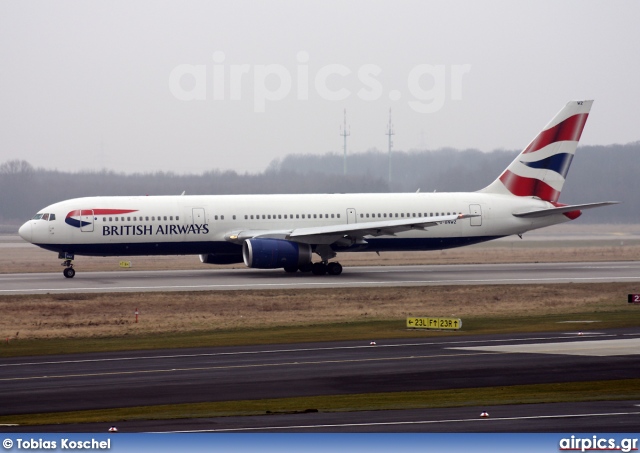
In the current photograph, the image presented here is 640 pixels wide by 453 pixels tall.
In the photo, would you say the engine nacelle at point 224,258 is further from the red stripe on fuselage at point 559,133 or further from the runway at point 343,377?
the runway at point 343,377

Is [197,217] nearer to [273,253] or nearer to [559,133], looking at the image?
[273,253]

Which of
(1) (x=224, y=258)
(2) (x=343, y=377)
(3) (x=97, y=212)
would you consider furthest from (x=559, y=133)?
(2) (x=343, y=377)

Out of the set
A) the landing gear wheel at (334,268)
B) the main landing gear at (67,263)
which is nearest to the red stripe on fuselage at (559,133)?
the landing gear wheel at (334,268)

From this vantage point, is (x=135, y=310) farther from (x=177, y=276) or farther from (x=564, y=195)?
(x=564, y=195)

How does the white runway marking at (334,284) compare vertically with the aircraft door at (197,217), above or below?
below

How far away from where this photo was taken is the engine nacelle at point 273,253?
143ft

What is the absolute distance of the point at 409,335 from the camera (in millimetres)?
27797

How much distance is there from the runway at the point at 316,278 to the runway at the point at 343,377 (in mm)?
16215

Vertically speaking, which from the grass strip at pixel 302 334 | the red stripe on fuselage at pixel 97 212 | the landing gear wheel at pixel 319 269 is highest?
the red stripe on fuselage at pixel 97 212

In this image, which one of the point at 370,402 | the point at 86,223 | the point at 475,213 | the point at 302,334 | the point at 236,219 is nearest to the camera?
the point at 370,402

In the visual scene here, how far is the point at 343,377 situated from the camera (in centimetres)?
2039

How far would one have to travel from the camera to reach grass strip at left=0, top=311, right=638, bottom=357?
2642 centimetres

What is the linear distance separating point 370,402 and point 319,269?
30053mm

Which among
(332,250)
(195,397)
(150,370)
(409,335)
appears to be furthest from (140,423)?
(332,250)
